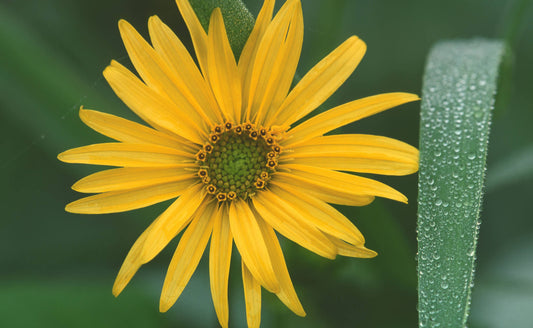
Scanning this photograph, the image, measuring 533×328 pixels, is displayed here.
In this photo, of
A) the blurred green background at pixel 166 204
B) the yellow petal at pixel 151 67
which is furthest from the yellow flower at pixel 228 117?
the blurred green background at pixel 166 204

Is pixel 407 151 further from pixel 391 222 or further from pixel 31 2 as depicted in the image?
pixel 31 2

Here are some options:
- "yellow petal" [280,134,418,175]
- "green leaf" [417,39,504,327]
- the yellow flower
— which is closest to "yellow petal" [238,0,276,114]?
the yellow flower

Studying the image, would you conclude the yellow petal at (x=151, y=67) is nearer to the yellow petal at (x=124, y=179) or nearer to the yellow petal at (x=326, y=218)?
the yellow petal at (x=124, y=179)

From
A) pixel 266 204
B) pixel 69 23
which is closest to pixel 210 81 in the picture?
pixel 266 204

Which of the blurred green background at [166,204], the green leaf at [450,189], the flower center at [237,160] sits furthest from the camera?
the blurred green background at [166,204]

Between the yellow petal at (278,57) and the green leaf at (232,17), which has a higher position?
the green leaf at (232,17)

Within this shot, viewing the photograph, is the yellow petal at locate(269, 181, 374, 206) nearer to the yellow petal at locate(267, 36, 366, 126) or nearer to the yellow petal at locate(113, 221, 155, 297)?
the yellow petal at locate(267, 36, 366, 126)

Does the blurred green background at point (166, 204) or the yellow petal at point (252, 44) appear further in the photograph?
the blurred green background at point (166, 204)
